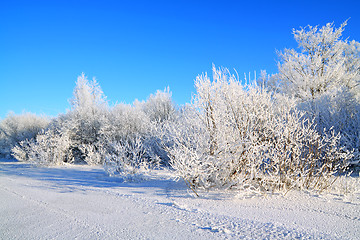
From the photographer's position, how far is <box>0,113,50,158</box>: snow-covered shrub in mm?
16484

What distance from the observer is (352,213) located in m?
3.00

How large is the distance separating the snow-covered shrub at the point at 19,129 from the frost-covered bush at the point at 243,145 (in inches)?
631

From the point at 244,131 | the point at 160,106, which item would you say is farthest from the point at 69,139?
the point at 244,131

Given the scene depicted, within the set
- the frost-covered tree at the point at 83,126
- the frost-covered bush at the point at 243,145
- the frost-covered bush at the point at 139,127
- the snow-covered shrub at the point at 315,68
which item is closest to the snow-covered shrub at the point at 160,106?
the frost-covered bush at the point at 139,127

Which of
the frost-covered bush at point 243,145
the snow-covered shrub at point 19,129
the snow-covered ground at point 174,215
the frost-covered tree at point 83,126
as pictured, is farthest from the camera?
the snow-covered shrub at point 19,129

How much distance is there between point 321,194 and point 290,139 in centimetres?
110

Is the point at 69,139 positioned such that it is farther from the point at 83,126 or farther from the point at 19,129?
the point at 19,129

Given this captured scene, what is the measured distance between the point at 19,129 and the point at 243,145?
62.3 feet

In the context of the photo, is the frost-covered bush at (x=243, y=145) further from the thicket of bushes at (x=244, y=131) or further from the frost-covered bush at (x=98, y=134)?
the frost-covered bush at (x=98, y=134)

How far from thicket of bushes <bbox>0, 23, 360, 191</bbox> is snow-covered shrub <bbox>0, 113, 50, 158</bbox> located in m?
0.08

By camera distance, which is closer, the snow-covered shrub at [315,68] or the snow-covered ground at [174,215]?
the snow-covered ground at [174,215]

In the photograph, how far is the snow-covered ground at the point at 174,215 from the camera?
2.51 m

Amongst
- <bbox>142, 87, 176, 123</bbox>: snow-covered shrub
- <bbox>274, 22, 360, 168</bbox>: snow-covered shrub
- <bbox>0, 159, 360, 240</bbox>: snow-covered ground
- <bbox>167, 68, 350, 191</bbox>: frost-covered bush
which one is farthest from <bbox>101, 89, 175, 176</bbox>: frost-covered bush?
<bbox>274, 22, 360, 168</bbox>: snow-covered shrub

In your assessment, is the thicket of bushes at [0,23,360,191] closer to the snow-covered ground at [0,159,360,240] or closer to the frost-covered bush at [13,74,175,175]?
the frost-covered bush at [13,74,175,175]
